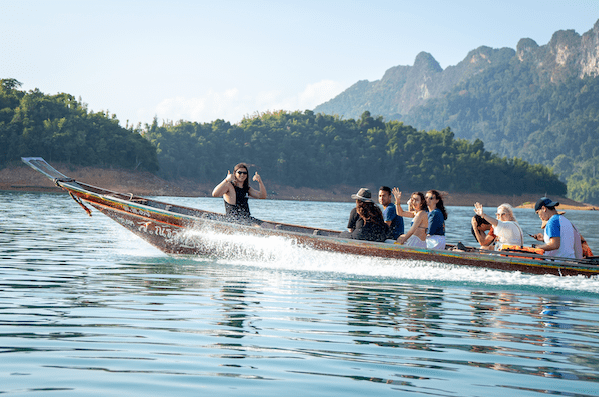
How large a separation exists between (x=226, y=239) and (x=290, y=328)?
564 cm

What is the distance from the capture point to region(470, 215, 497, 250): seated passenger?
10.8 meters

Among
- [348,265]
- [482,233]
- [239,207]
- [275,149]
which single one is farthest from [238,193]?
[275,149]

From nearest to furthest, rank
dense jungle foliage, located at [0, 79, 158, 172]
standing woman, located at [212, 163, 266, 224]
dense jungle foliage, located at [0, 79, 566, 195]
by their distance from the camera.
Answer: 1. standing woman, located at [212, 163, 266, 224]
2. dense jungle foliage, located at [0, 79, 158, 172]
3. dense jungle foliage, located at [0, 79, 566, 195]

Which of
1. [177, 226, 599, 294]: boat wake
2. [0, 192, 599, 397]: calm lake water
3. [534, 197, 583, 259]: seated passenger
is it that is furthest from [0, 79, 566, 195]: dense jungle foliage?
[534, 197, 583, 259]: seated passenger

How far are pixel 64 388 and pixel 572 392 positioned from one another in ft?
11.2

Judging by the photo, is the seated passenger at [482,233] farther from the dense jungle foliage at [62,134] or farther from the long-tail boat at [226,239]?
Result: the dense jungle foliage at [62,134]

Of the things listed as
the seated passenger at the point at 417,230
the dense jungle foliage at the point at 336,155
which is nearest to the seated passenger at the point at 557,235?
the seated passenger at the point at 417,230

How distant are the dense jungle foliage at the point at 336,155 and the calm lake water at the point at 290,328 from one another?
89.5 meters

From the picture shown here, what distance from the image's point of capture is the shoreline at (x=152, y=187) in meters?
64.6

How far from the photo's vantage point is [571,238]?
9.90 meters

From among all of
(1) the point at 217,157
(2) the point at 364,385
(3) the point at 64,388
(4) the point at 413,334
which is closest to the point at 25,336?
(3) the point at 64,388

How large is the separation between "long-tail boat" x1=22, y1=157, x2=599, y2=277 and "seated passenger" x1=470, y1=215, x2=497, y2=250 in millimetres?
304

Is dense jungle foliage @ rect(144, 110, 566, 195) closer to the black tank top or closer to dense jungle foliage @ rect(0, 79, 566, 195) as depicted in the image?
dense jungle foliage @ rect(0, 79, 566, 195)

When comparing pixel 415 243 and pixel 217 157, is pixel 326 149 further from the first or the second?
pixel 415 243
